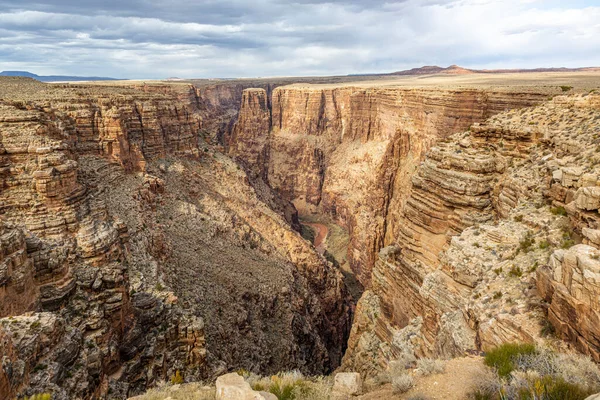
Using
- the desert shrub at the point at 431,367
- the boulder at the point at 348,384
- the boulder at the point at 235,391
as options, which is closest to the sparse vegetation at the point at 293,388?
the boulder at the point at 348,384

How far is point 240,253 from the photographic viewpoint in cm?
3244

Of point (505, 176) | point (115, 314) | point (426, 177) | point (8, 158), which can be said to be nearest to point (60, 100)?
point (8, 158)

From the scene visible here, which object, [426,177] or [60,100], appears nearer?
[426,177]

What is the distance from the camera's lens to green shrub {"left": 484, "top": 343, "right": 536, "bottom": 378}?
816 centimetres

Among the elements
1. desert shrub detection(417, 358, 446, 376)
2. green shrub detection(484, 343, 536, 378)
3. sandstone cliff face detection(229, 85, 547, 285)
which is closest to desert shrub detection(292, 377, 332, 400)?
desert shrub detection(417, 358, 446, 376)

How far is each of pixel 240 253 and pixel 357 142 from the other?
39885 millimetres

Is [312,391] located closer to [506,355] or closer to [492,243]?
[506,355]

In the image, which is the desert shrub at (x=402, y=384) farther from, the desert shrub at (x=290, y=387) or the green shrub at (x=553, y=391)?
the green shrub at (x=553, y=391)

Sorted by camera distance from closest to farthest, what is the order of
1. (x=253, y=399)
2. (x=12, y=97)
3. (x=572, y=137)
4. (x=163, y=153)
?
(x=253, y=399) → (x=572, y=137) → (x=12, y=97) → (x=163, y=153)

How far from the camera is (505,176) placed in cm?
1762

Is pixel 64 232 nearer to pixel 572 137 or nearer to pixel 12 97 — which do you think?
pixel 12 97

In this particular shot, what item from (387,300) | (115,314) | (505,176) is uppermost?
(505,176)

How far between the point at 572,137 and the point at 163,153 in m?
33.7

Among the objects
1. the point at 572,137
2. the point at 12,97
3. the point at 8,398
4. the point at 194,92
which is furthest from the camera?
the point at 194,92
